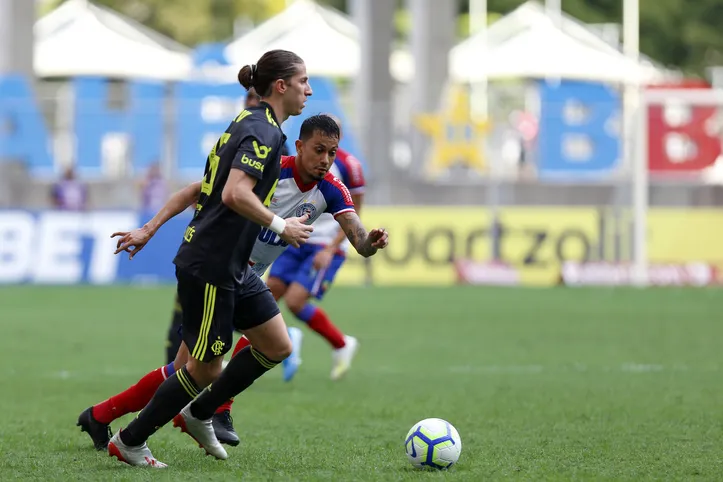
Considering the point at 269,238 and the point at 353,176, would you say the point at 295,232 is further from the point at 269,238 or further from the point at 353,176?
the point at 353,176

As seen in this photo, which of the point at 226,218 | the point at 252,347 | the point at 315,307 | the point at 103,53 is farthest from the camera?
the point at 103,53

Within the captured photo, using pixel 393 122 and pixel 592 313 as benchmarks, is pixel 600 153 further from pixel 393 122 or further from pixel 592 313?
pixel 592 313

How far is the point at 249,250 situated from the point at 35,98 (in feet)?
68.5

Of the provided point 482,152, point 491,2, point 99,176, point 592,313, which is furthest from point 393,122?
point 491,2

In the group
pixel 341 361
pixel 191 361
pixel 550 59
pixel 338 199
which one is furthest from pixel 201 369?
pixel 550 59

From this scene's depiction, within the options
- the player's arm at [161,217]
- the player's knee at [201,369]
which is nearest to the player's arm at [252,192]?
the player's arm at [161,217]

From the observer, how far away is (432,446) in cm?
639

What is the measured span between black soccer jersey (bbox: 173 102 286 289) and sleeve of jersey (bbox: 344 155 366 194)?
3.78m

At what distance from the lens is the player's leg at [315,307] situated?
10.5m

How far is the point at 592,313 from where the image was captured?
17.3 meters

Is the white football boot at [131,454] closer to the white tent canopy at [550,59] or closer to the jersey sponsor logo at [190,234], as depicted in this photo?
the jersey sponsor logo at [190,234]

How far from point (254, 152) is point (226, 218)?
387 mm

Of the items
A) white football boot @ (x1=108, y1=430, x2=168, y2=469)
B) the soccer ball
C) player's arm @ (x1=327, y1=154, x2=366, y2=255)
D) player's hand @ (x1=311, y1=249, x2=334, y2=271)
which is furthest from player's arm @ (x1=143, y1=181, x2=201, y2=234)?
player's hand @ (x1=311, y1=249, x2=334, y2=271)

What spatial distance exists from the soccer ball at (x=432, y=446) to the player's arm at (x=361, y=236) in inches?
36.5
